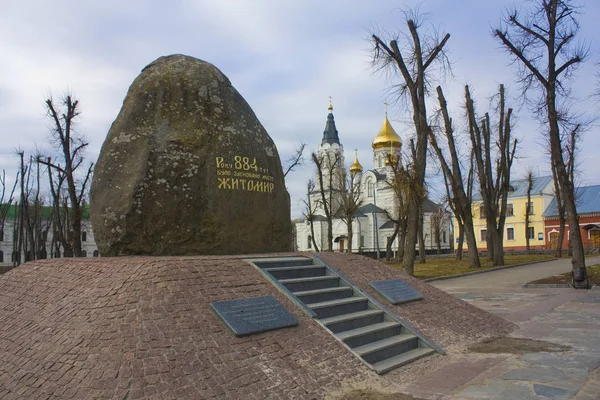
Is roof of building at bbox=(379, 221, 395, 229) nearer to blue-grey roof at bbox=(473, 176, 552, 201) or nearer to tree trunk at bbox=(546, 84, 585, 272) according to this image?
blue-grey roof at bbox=(473, 176, 552, 201)

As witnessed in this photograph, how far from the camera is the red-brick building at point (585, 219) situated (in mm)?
45656

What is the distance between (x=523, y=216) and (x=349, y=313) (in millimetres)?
50317

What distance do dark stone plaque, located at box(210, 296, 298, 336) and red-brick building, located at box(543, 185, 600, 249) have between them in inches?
1750

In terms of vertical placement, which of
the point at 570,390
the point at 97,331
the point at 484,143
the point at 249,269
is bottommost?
the point at 570,390

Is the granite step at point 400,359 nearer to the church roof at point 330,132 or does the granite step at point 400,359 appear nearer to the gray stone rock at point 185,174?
the gray stone rock at point 185,174

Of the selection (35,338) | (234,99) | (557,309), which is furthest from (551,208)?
(35,338)

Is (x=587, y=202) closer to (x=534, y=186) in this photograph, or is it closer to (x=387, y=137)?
(x=534, y=186)

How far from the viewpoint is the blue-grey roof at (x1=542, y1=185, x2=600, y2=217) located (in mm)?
46031

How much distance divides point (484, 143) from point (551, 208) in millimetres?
27875

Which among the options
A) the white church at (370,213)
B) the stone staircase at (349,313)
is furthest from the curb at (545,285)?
the white church at (370,213)

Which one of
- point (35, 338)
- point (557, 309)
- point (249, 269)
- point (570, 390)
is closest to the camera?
point (570, 390)

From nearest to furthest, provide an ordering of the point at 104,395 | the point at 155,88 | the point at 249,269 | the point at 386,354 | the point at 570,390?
the point at 104,395, the point at 570,390, the point at 386,354, the point at 249,269, the point at 155,88

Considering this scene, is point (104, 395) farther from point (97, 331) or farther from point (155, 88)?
point (155, 88)

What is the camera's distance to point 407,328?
6.96m
